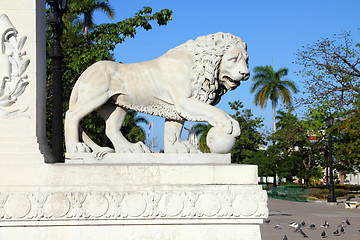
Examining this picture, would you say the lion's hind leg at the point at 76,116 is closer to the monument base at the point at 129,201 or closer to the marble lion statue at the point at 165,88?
the marble lion statue at the point at 165,88

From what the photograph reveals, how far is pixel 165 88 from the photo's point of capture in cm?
717

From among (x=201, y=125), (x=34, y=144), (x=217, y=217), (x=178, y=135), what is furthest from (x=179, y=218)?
(x=201, y=125)

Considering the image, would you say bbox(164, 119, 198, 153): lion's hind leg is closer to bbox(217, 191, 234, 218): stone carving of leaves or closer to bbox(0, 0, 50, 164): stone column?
bbox(217, 191, 234, 218): stone carving of leaves

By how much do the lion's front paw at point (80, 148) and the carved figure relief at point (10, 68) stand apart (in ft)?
2.54

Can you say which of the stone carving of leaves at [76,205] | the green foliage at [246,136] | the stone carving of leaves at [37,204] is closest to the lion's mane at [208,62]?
the stone carving of leaves at [76,205]

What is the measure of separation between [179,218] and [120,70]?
226cm

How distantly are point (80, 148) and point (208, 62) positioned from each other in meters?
2.13

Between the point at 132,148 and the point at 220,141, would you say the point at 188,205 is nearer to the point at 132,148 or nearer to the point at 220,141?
the point at 220,141

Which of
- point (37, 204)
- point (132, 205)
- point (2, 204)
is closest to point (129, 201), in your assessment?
point (132, 205)

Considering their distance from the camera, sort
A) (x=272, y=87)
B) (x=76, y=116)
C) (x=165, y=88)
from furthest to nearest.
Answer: (x=272, y=87), (x=165, y=88), (x=76, y=116)

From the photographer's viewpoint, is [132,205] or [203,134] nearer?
[132,205]

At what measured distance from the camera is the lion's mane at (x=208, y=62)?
7.14 m

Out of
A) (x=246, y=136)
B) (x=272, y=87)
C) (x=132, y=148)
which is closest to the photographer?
(x=132, y=148)

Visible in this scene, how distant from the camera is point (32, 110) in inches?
257
